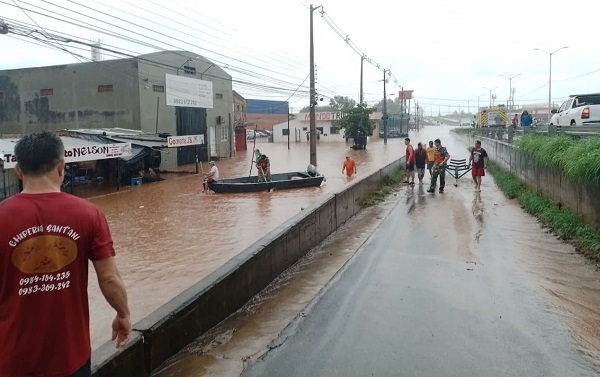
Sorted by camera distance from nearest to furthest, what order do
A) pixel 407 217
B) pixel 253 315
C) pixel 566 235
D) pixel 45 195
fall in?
pixel 45 195, pixel 253 315, pixel 566 235, pixel 407 217

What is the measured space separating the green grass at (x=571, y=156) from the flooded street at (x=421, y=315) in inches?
52.5

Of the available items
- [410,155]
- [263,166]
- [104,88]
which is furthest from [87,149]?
[104,88]

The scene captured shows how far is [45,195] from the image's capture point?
2.76m

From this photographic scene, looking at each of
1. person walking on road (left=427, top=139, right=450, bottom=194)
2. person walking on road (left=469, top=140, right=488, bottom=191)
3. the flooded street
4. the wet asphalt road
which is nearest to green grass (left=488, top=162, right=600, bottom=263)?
the flooded street

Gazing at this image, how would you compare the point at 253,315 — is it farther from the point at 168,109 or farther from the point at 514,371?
the point at 168,109

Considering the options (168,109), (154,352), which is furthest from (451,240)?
(168,109)

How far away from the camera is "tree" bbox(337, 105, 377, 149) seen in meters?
54.8

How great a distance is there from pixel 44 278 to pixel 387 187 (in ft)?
59.6

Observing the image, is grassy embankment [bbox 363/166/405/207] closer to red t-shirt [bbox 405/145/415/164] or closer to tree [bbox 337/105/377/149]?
red t-shirt [bbox 405/145/415/164]

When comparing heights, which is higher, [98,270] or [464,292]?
[98,270]

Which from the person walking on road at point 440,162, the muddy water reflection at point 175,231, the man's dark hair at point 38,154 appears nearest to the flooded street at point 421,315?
the muddy water reflection at point 175,231

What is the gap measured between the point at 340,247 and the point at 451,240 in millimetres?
2122

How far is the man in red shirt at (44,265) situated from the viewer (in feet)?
8.81

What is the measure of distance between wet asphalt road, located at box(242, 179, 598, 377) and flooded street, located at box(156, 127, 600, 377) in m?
0.01
